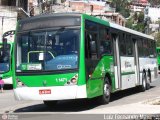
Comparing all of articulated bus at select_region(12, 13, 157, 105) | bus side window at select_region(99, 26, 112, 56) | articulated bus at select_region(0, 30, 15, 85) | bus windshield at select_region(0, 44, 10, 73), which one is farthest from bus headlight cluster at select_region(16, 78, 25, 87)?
bus windshield at select_region(0, 44, 10, 73)

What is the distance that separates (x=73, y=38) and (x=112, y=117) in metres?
3.50

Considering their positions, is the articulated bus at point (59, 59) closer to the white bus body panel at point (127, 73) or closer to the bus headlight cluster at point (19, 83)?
the bus headlight cluster at point (19, 83)

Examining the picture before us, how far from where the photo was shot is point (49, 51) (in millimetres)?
15148

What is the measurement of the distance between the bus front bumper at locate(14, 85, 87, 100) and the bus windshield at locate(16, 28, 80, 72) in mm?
613

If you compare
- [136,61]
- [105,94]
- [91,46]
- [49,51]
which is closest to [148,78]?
[136,61]

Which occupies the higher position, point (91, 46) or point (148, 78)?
point (91, 46)

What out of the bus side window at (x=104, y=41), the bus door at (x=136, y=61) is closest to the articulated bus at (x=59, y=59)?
the bus side window at (x=104, y=41)

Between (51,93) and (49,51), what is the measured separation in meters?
1.31

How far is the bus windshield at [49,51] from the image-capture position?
49.1 ft

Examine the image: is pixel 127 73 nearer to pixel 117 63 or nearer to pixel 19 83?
pixel 117 63

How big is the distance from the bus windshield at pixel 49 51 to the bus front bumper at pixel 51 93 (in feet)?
2.01

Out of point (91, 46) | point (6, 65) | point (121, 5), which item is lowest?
point (6, 65)

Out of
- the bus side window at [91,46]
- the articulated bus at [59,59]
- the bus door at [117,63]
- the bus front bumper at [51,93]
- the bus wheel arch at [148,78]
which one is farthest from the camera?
the bus wheel arch at [148,78]

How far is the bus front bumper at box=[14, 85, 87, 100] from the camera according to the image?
14766 mm
